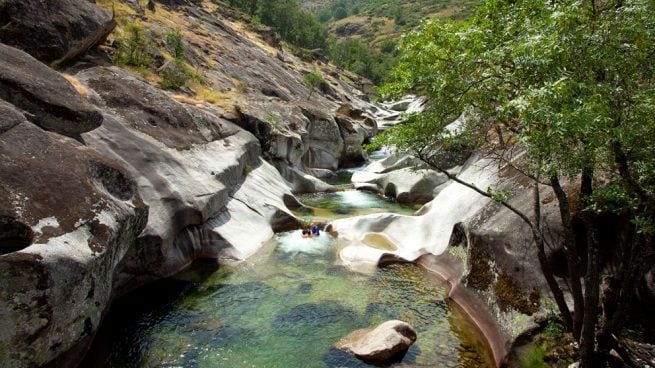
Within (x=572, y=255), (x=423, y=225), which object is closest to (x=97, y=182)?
(x=572, y=255)

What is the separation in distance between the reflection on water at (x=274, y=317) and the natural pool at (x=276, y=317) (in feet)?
0.12

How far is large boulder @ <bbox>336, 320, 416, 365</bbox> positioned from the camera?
13781 mm

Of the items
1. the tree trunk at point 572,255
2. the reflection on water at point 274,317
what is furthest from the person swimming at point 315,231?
the tree trunk at point 572,255

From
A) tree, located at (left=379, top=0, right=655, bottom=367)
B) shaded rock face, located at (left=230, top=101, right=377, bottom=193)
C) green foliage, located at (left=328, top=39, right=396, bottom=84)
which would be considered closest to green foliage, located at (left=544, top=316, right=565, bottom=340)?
tree, located at (left=379, top=0, right=655, bottom=367)

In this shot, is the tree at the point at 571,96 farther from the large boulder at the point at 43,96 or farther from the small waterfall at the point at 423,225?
the large boulder at the point at 43,96

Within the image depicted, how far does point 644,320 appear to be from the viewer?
1179cm

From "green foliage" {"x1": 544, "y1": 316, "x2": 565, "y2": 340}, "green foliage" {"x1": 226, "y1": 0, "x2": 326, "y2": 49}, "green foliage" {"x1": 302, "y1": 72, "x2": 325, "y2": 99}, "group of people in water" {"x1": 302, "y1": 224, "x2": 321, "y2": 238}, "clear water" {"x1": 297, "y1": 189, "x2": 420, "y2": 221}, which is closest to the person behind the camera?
"green foliage" {"x1": 544, "y1": 316, "x2": 565, "y2": 340}

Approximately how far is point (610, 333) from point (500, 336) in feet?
13.8

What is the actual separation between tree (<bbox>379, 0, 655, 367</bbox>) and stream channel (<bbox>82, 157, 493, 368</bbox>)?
18.6 ft

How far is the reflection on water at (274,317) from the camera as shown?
13930 millimetres

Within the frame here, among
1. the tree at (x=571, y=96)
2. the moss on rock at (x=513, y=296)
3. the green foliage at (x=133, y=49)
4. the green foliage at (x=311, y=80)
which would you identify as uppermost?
the tree at (x=571, y=96)

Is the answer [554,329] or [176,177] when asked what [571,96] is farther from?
[176,177]

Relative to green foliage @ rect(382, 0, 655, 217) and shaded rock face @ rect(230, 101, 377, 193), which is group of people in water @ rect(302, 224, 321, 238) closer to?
shaded rock face @ rect(230, 101, 377, 193)

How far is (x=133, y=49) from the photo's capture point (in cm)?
3544
